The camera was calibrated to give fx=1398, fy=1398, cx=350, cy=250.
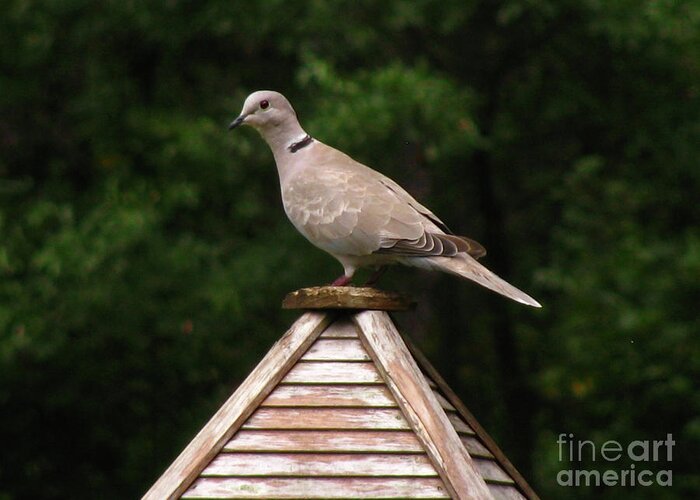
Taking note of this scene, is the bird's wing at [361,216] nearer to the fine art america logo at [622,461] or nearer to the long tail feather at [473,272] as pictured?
the long tail feather at [473,272]

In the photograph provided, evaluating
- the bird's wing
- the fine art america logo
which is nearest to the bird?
the bird's wing

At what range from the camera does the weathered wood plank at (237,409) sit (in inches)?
154

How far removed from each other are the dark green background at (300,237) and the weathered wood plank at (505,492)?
5.08 metres

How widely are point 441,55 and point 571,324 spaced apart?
234 cm

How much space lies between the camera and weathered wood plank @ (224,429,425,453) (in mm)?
3832

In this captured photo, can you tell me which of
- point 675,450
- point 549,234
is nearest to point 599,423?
point 675,450

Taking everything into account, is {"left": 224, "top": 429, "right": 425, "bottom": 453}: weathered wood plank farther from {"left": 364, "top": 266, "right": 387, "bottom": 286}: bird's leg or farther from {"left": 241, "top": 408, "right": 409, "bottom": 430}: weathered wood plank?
{"left": 364, "top": 266, "right": 387, "bottom": 286}: bird's leg

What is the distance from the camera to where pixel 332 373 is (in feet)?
13.1

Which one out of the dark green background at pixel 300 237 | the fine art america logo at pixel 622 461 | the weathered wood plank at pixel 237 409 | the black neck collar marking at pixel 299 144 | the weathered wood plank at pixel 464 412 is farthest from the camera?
the fine art america logo at pixel 622 461

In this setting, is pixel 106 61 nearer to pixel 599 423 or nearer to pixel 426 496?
pixel 599 423

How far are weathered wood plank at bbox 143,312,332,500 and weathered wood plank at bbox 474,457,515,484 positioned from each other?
2.05 ft

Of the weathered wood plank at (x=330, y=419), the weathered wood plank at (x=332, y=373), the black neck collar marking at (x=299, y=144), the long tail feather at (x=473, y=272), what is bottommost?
the weathered wood plank at (x=330, y=419)

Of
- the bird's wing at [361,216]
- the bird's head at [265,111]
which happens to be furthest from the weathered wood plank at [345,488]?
the bird's head at [265,111]

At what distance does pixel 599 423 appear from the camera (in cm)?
1081
